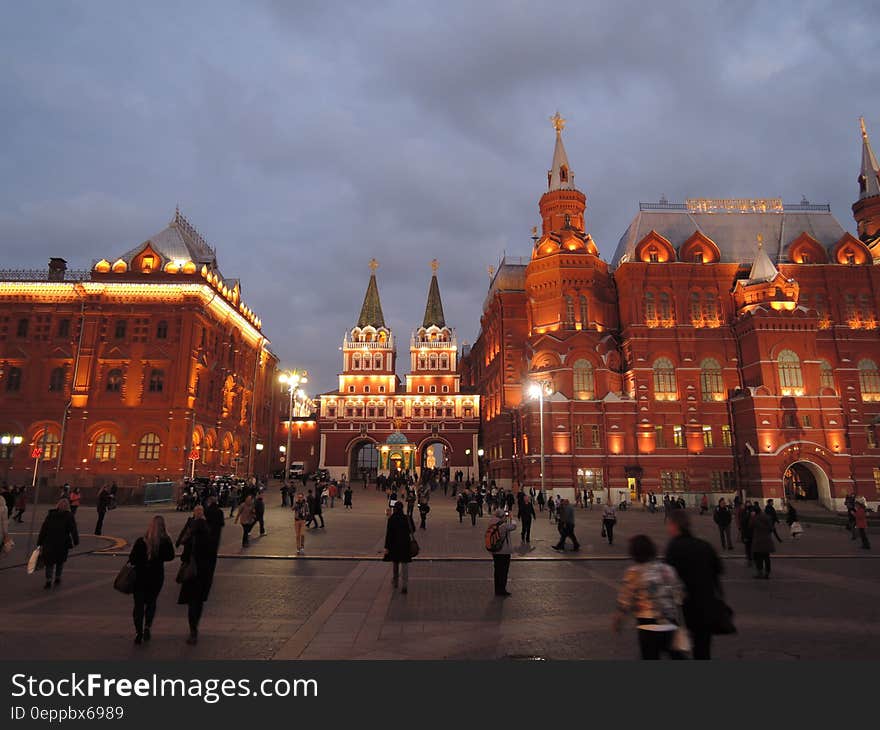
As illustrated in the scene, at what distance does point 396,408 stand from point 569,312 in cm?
3386

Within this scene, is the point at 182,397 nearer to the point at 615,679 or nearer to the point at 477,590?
the point at 477,590

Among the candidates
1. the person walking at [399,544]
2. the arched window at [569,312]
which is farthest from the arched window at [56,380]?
the person walking at [399,544]

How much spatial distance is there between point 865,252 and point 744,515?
1907 inches

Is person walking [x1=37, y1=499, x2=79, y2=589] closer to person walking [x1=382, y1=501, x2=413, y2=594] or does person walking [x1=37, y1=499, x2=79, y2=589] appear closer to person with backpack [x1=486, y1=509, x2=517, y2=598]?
person walking [x1=382, y1=501, x2=413, y2=594]

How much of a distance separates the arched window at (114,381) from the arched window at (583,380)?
38.9m

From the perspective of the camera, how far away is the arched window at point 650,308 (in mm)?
48875

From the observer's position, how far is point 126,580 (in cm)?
711

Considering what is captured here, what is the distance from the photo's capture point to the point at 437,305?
280 ft

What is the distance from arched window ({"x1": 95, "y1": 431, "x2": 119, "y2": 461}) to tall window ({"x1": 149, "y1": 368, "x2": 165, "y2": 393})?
4.98 meters

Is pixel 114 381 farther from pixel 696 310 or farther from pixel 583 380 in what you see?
pixel 696 310

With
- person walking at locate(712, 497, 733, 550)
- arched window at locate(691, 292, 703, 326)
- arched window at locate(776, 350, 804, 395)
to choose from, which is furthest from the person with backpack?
arched window at locate(691, 292, 703, 326)

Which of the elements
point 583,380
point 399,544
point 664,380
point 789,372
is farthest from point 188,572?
point 789,372

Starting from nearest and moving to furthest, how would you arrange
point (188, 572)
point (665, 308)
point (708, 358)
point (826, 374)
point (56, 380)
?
point (188, 572)
point (56, 380)
point (826, 374)
point (708, 358)
point (665, 308)

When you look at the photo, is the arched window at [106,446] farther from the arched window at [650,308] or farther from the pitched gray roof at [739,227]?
the pitched gray roof at [739,227]
